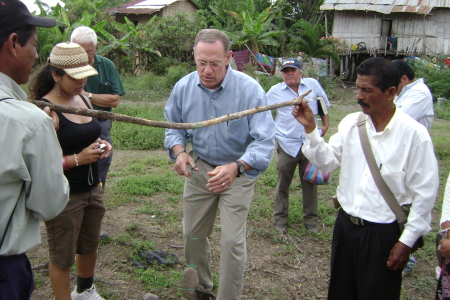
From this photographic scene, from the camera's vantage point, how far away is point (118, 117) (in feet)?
9.35

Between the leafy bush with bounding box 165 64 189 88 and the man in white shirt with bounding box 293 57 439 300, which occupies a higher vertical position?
the man in white shirt with bounding box 293 57 439 300

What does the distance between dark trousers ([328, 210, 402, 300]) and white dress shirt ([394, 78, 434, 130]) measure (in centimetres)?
218

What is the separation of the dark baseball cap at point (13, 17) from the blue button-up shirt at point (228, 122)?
5.91 ft

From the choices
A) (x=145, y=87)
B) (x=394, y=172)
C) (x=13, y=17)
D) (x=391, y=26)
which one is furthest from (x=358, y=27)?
(x=13, y=17)

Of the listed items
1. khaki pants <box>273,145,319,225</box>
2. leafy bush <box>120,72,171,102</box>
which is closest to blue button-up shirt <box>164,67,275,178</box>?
khaki pants <box>273,145,319,225</box>

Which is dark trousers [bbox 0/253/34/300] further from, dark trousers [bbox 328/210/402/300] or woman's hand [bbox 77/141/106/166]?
dark trousers [bbox 328/210/402/300]

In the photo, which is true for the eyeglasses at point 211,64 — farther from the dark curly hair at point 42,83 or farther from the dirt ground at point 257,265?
the dirt ground at point 257,265

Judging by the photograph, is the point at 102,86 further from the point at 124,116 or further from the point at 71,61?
the point at 124,116

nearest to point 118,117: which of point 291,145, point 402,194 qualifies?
point 402,194

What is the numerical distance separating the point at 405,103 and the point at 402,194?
222 cm

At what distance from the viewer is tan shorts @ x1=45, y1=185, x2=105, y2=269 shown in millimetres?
3137

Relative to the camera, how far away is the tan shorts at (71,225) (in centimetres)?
314

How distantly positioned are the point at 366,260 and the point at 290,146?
2683 mm

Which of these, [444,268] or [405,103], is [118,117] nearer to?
[444,268]
